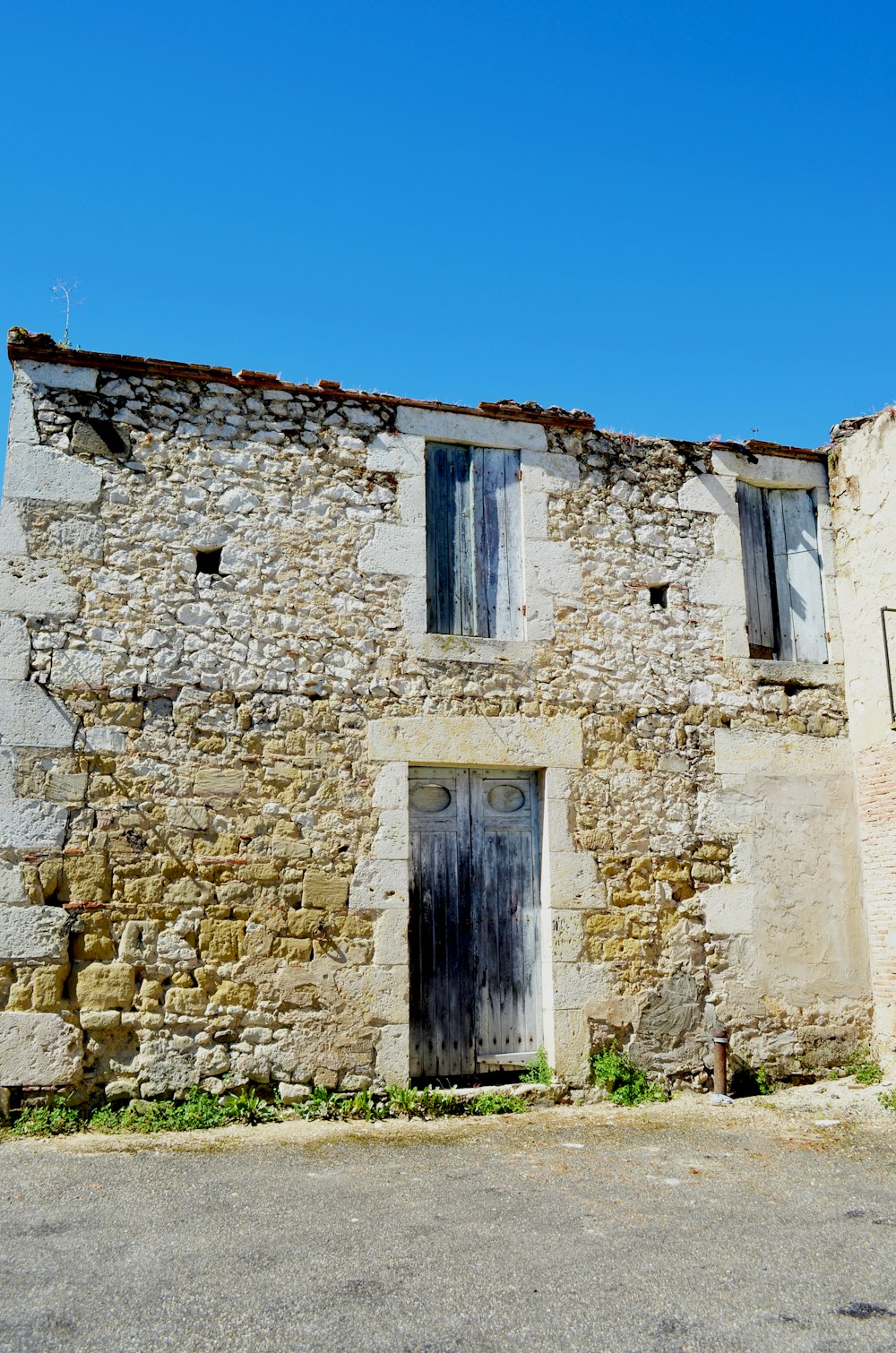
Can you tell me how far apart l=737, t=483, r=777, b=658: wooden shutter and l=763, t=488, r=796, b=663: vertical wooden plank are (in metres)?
0.05

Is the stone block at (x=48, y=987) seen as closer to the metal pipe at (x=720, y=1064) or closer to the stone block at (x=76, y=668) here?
the stone block at (x=76, y=668)

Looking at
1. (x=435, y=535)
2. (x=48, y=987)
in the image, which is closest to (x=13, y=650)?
(x=48, y=987)

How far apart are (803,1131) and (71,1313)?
400 cm

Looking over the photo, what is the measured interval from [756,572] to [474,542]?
2.16 m

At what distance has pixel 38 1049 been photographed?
5367mm

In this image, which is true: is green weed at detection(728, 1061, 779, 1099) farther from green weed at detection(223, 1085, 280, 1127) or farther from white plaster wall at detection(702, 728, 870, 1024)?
green weed at detection(223, 1085, 280, 1127)

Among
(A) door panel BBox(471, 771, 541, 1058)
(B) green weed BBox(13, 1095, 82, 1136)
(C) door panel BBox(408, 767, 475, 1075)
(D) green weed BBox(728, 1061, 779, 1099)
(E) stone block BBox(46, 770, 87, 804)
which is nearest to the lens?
(B) green weed BBox(13, 1095, 82, 1136)

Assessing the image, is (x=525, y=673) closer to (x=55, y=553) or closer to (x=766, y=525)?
(x=766, y=525)

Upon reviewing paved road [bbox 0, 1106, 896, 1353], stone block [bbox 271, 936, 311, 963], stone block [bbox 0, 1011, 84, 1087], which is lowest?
paved road [bbox 0, 1106, 896, 1353]

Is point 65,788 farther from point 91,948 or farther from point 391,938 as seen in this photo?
point 391,938

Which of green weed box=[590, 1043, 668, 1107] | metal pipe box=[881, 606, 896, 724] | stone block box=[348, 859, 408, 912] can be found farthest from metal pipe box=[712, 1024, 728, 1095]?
metal pipe box=[881, 606, 896, 724]

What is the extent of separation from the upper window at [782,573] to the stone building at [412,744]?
0.03m

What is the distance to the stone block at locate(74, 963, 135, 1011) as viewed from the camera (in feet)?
18.0

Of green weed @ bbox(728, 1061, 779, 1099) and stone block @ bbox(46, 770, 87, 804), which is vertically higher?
stone block @ bbox(46, 770, 87, 804)
